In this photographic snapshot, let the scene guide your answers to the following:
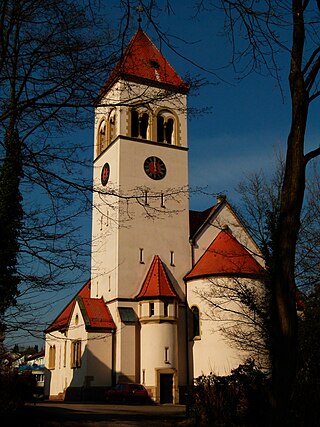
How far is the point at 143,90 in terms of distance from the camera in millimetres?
8617

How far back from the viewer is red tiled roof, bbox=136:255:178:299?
105ft

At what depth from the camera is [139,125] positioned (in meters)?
36.7

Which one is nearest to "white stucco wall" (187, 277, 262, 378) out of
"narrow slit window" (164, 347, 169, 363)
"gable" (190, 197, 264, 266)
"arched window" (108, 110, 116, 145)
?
→ "narrow slit window" (164, 347, 169, 363)

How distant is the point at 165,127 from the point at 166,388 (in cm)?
1714

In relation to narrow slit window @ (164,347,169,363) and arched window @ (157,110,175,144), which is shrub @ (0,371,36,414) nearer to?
narrow slit window @ (164,347,169,363)

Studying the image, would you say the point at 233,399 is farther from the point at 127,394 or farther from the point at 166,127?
the point at 166,127

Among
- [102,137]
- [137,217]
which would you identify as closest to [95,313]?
[137,217]

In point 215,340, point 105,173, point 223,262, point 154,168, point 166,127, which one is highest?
point 166,127

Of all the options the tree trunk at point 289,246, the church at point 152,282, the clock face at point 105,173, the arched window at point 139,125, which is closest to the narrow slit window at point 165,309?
the church at point 152,282

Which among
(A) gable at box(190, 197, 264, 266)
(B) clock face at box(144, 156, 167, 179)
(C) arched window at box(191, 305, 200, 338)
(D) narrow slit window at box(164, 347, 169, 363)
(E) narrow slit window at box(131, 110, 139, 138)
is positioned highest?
(E) narrow slit window at box(131, 110, 139, 138)

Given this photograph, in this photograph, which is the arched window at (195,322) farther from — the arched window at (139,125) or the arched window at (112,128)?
the arched window at (112,128)

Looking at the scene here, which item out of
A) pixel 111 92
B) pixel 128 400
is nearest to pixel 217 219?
pixel 128 400

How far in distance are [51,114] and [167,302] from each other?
24634 millimetres

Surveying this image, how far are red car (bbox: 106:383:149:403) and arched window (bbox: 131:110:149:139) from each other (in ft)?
52.5
